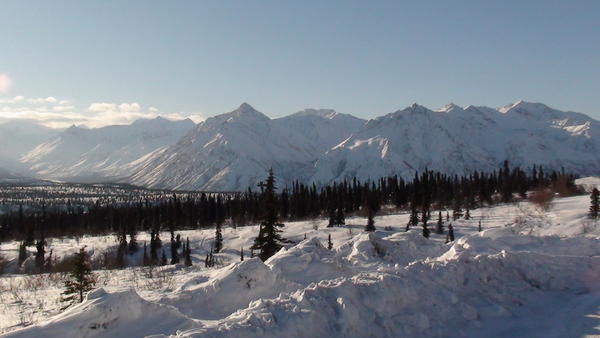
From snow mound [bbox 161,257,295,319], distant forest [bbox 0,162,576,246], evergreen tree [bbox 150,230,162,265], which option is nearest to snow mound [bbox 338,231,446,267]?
snow mound [bbox 161,257,295,319]

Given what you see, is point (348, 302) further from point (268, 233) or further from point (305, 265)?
point (268, 233)

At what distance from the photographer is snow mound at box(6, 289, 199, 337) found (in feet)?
32.0

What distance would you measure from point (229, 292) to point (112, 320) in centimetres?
398

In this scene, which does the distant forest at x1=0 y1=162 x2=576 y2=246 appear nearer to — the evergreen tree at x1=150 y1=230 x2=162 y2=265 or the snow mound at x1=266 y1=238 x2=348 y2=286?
the evergreen tree at x1=150 y1=230 x2=162 y2=265

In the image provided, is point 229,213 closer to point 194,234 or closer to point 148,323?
point 194,234

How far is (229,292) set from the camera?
44.9 feet

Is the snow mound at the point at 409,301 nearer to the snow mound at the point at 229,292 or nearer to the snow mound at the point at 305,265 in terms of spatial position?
the snow mound at the point at 229,292

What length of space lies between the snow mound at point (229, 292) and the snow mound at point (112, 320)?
1.94m

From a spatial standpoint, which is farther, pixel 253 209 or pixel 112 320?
pixel 253 209

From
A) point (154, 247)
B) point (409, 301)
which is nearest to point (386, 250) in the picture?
point (409, 301)

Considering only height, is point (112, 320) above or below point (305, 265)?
above

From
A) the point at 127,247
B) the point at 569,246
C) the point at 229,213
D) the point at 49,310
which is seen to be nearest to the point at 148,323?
the point at 49,310

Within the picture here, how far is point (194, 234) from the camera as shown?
92.2 m

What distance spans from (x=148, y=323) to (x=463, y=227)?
210ft
